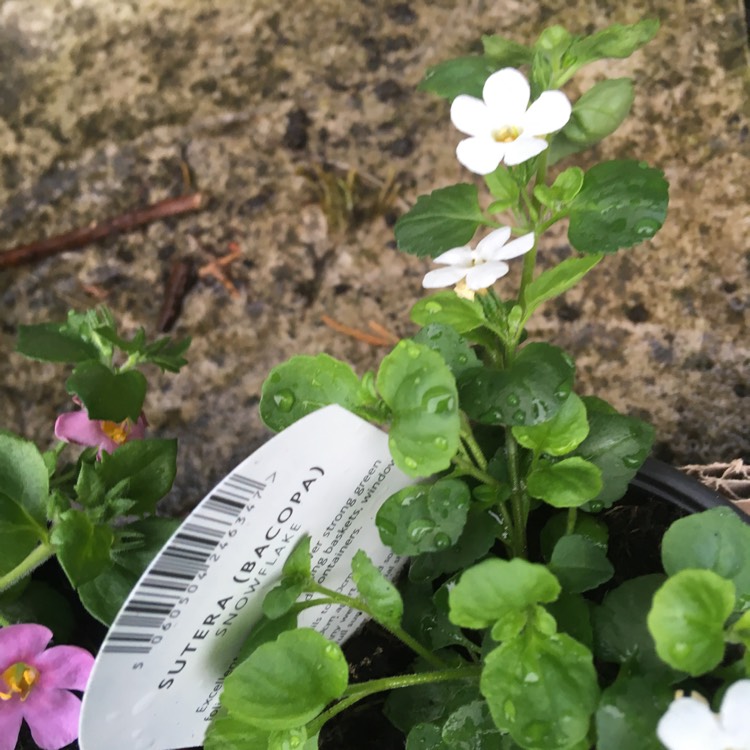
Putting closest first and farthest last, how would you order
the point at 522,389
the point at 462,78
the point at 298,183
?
the point at 522,389, the point at 462,78, the point at 298,183

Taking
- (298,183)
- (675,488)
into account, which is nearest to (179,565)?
(675,488)

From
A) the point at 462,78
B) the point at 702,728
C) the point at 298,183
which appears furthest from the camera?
the point at 298,183

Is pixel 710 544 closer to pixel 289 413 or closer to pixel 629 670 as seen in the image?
pixel 629 670

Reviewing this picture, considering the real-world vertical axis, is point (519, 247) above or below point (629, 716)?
above

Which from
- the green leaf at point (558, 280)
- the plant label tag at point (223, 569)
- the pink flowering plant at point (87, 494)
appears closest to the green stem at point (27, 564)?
the pink flowering plant at point (87, 494)

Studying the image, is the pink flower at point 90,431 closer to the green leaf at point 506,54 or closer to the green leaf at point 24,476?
the green leaf at point 24,476

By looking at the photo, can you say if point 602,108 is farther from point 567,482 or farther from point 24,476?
point 24,476

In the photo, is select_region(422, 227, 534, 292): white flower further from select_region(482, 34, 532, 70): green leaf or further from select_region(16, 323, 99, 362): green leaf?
select_region(16, 323, 99, 362): green leaf

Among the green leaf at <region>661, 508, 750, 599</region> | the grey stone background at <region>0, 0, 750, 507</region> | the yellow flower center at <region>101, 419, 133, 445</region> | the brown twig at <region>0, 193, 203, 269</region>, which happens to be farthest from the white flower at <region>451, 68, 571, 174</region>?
the brown twig at <region>0, 193, 203, 269</region>
